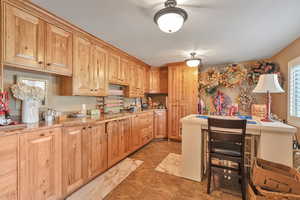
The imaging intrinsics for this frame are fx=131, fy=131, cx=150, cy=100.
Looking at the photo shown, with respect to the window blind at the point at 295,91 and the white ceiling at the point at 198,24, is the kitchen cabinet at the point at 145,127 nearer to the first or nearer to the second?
the white ceiling at the point at 198,24

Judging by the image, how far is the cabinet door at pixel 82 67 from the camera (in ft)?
7.04

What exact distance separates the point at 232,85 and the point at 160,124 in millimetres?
2440

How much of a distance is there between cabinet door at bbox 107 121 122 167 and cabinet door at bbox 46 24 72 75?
115 centimetres

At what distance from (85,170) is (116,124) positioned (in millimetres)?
899

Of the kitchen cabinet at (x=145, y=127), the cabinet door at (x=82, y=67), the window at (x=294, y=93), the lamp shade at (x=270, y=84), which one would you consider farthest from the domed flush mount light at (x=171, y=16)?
the window at (x=294, y=93)

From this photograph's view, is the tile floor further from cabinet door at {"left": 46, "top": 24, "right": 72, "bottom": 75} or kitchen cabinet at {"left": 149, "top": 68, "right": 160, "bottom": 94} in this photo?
kitchen cabinet at {"left": 149, "top": 68, "right": 160, "bottom": 94}

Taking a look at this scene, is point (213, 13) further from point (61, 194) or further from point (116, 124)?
point (61, 194)

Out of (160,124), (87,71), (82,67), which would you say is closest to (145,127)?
(160,124)

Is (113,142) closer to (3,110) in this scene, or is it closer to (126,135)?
(126,135)

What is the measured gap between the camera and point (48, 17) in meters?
1.73

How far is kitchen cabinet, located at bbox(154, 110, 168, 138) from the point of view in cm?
423

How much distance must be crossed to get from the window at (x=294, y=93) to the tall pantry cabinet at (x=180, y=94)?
1908mm

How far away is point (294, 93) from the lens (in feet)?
8.25

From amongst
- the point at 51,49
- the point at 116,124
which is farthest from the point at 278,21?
the point at 51,49
